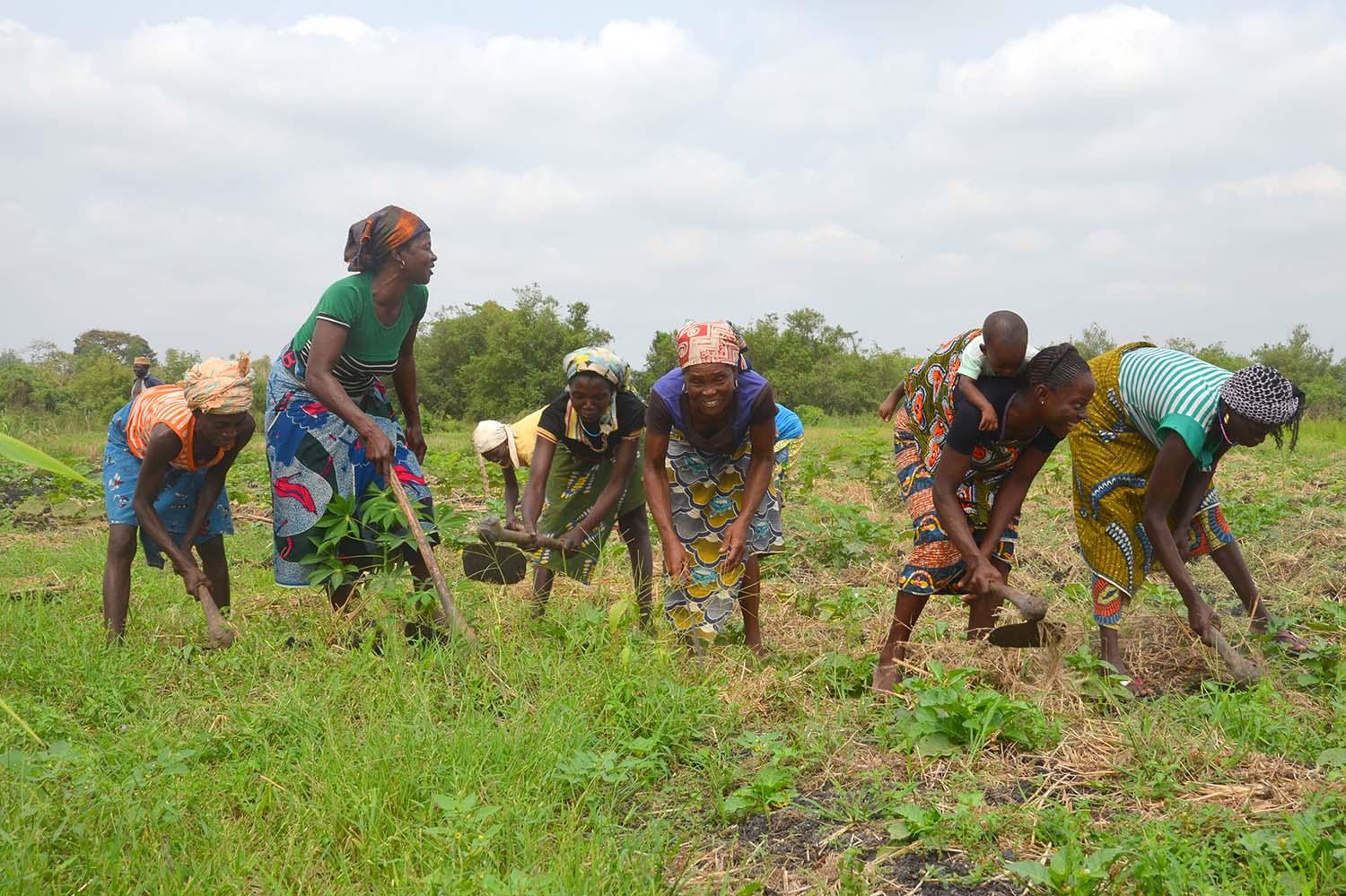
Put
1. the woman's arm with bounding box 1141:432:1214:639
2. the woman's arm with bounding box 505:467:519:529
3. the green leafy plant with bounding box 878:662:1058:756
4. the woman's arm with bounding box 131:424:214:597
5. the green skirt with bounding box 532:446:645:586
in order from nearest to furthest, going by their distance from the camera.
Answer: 1. the green leafy plant with bounding box 878:662:1058:756
2. the woman's arm with bounding box 1141:432:1214:639
3. the woman's arm with bounding box 131:424:214:597
4. the green skirt with bounding box 532:446:645:586
5. the woman's arm with bounding box 505:467:519:529

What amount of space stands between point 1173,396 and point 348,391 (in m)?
2.98

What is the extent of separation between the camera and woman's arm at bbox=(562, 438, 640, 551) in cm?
425

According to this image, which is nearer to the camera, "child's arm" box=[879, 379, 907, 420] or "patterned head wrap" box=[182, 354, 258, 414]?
"patterned head wrap" box=[182, 354, 258, 414]

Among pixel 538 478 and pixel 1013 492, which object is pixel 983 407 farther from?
pixel 538 478

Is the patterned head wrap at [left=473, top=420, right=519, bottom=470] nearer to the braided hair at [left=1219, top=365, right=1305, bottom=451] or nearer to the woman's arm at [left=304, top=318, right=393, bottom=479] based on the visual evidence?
the woman's arm at [left=304, top=318, right=393, bottom=479]

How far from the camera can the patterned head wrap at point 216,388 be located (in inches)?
152

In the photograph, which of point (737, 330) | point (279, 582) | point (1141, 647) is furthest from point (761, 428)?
point (279, 582)

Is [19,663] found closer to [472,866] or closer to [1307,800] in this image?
[472,866]

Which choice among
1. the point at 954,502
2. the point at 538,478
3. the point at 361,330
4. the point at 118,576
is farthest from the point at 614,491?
the point at 118,576

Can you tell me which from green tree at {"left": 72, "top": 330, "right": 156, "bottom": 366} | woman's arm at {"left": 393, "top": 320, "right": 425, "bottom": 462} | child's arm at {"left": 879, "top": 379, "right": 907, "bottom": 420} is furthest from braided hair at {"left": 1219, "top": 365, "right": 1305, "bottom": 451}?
green tree at {"left": 72, "top": 330, "right": 156, "bottom": 366}

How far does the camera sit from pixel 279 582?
13.2ft

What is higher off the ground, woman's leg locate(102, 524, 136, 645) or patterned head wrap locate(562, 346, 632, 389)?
patterned head wrap locate(562, 346, 632, 389)

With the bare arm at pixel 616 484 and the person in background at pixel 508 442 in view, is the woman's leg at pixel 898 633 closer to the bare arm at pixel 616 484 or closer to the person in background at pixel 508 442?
the bare arm at pixel 616 484

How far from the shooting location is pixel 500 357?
1212 inches
